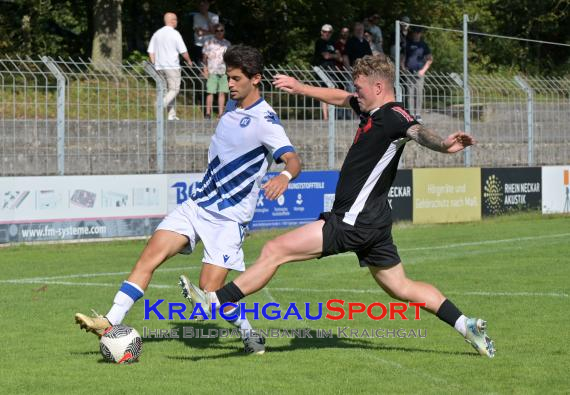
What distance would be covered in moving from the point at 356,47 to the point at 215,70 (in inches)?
152

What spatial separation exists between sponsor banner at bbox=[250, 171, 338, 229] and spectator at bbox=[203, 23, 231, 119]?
159cm

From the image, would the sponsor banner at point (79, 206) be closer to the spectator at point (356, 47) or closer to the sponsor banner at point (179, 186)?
the sponsor banner at point (179, 186)

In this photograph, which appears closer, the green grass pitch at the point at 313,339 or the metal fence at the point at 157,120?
the green grass pitch at the point at 313,339

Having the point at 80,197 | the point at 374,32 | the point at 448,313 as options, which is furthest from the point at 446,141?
the point at 374,32

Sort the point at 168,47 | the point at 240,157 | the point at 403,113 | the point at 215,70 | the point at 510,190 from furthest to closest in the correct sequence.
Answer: the point at 510,190, the point at 215,70, the point at 168,47, the point at 240,157, the point at 403,113

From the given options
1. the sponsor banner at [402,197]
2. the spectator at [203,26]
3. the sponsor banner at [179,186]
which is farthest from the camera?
the spectator at [203,26]

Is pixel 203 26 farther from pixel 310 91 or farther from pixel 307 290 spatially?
pixel 310 91

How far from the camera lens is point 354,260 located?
51.8ft

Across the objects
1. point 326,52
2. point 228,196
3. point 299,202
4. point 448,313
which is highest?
point 326,52

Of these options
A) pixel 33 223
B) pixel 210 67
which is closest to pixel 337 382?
pixel 33 223

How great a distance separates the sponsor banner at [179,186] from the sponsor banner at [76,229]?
41cm

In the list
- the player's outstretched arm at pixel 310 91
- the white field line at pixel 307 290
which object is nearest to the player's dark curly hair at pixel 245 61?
the player's outstretched arm at pixel 310 91

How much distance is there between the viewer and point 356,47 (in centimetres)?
2381

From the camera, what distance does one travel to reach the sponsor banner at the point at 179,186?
1886 cm
